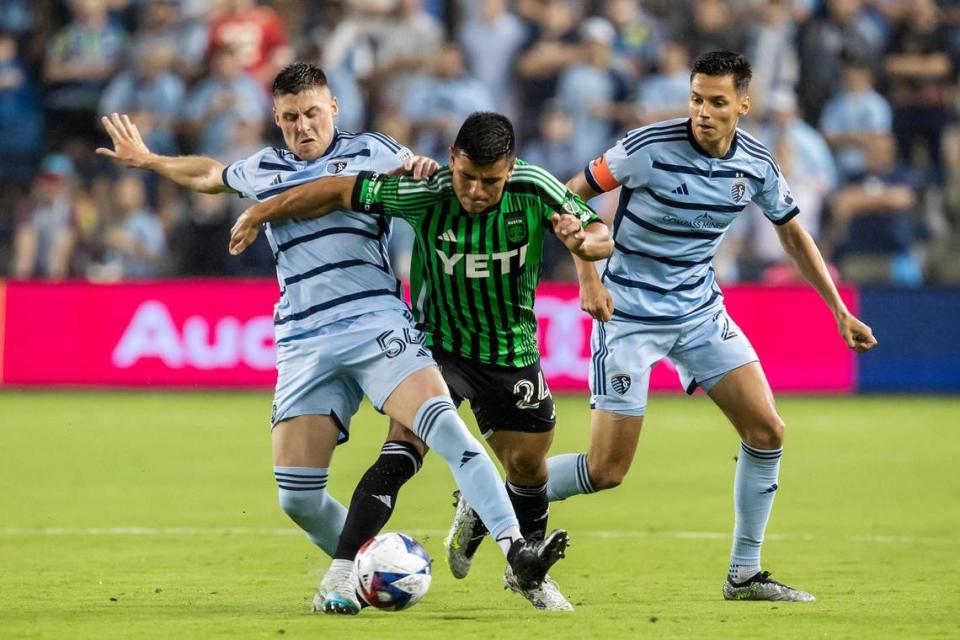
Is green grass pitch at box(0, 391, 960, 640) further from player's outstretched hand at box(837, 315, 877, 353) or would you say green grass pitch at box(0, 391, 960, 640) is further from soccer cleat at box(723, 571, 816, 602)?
player's outstretched hand at box(837, 315, 877, 353)

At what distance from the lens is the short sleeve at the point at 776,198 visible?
7324mm

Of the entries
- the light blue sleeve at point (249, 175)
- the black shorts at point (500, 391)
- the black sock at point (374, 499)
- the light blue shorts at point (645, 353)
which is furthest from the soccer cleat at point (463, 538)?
the light blue sleeve at point (249, 175)

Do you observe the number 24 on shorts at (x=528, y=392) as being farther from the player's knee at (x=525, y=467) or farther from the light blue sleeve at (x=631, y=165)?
the light blue sleeve at (x=631, y=165)

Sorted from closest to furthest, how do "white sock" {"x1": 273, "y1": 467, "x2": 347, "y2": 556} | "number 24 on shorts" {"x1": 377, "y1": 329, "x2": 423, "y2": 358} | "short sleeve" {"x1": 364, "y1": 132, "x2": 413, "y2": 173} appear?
"number 24 on shorts" {"x1": 377, "y1": 329, "x2": 423, "y2": 358}
"white sock" {"x1": 273, "y1": 467, "x2": 347, "y2": 556}
"short sleeve" {"x1": 364, "y1": 132, "x2": 413, "y2": 173}

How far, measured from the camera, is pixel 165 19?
60.0ft

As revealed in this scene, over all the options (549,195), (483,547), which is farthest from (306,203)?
(483,547)

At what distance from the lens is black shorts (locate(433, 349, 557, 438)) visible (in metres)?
6.89

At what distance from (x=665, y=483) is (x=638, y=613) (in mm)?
4684

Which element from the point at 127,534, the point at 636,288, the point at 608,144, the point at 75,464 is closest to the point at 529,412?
the point at 636,288

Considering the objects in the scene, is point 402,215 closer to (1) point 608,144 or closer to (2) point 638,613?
(2) point 638,613

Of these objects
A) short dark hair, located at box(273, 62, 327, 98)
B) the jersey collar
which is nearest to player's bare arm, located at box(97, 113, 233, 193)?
Result: short dark hair, located at box(273, 62, 327, 98)

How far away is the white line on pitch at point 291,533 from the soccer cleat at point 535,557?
9.60ft

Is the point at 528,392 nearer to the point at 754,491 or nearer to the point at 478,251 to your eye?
the point at 478,251

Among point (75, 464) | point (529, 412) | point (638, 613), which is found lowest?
point (75, 464)
